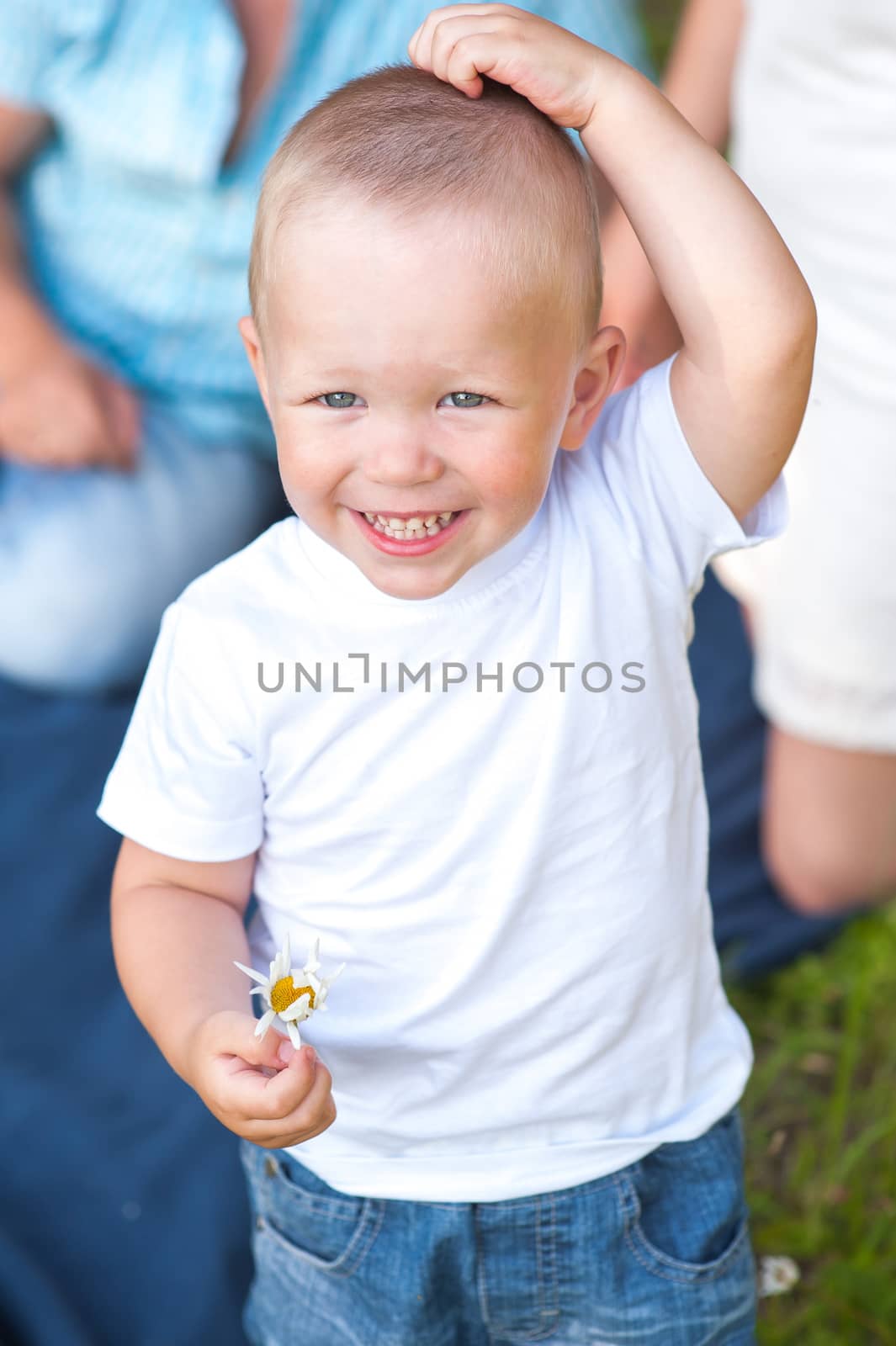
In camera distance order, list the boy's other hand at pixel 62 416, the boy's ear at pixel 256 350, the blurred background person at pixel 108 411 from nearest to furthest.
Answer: the boy's ear at pixel 256 350
the blurred background person at pixel 108 411
the boy's other hand at pixel 62 416

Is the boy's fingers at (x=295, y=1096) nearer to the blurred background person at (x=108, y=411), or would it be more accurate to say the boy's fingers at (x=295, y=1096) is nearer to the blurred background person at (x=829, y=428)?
the blurred background person at (x=108, y=411)

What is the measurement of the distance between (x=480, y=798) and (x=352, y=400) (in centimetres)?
29

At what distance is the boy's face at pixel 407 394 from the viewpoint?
0.81 meters

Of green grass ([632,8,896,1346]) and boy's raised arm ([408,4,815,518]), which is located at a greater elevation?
boy's raised arm ([408,4,815,518])

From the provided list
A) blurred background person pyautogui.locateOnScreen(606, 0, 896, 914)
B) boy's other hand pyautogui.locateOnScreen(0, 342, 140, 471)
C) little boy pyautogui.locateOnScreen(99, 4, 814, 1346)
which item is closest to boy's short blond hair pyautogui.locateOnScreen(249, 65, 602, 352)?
little boy pyautogui.locateOnScreen(99, 4, 814, 1346)

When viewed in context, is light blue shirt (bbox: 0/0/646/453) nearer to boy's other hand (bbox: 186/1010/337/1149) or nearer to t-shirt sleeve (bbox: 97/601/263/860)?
t-shirt sleeve (bbox: 97/601/263/860)

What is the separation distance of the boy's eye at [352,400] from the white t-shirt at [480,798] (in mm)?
122

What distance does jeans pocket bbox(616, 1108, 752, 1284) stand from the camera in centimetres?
106

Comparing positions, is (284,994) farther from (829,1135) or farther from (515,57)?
(829,1135)

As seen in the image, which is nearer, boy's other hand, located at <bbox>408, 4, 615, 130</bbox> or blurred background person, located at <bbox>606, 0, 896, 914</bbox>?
boy's other hand, located at <bbox>408, 4, 615, 130</bbox>

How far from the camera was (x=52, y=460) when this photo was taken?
2152mm

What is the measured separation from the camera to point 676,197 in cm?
88

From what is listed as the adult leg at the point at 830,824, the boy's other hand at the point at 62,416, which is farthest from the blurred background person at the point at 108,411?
the adult leg at the point at 830,824

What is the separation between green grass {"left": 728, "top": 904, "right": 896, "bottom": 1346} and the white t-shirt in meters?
0.63
